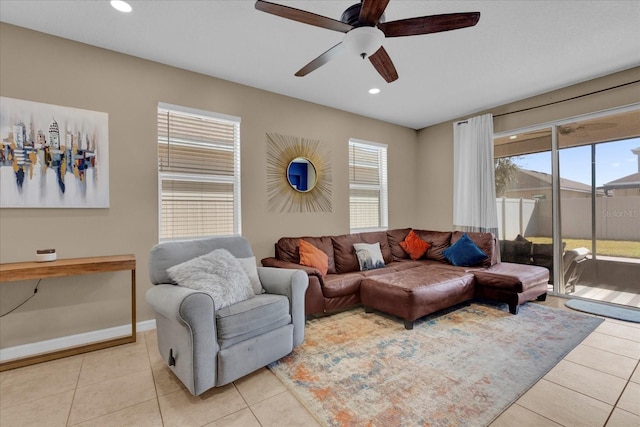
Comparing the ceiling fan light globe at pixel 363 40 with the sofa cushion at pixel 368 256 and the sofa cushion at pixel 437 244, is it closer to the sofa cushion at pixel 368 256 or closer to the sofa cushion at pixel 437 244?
the sofa cushion at pixel 368 256

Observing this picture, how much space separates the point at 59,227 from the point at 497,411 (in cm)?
361

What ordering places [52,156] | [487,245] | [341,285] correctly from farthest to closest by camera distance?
1. [487,245]
2. [341,285]
3. [52,156]

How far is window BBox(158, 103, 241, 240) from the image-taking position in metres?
3.16

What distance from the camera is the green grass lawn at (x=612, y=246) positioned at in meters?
3.44

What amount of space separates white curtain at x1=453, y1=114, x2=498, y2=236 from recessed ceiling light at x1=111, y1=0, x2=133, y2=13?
4.56m

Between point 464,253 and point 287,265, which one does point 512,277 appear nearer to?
point 464,253

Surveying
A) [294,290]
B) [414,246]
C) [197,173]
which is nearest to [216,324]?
[294,290]

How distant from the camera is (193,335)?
1.79 metres

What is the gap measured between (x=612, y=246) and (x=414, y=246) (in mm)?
2321

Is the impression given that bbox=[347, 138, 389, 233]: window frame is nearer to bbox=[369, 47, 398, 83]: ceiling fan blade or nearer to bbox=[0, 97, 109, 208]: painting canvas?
bbox=[369, 47, 398, 83]: ceiling fan blade

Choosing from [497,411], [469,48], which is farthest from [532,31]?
[497,411]

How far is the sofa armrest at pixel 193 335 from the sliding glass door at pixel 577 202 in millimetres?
4415

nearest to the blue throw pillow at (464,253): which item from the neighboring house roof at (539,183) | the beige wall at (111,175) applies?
the neighboring house roof at (539,183)

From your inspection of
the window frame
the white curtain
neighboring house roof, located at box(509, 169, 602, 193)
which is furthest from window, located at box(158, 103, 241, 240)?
neighboring house roof, located at box(509, 169, 602, 193)
